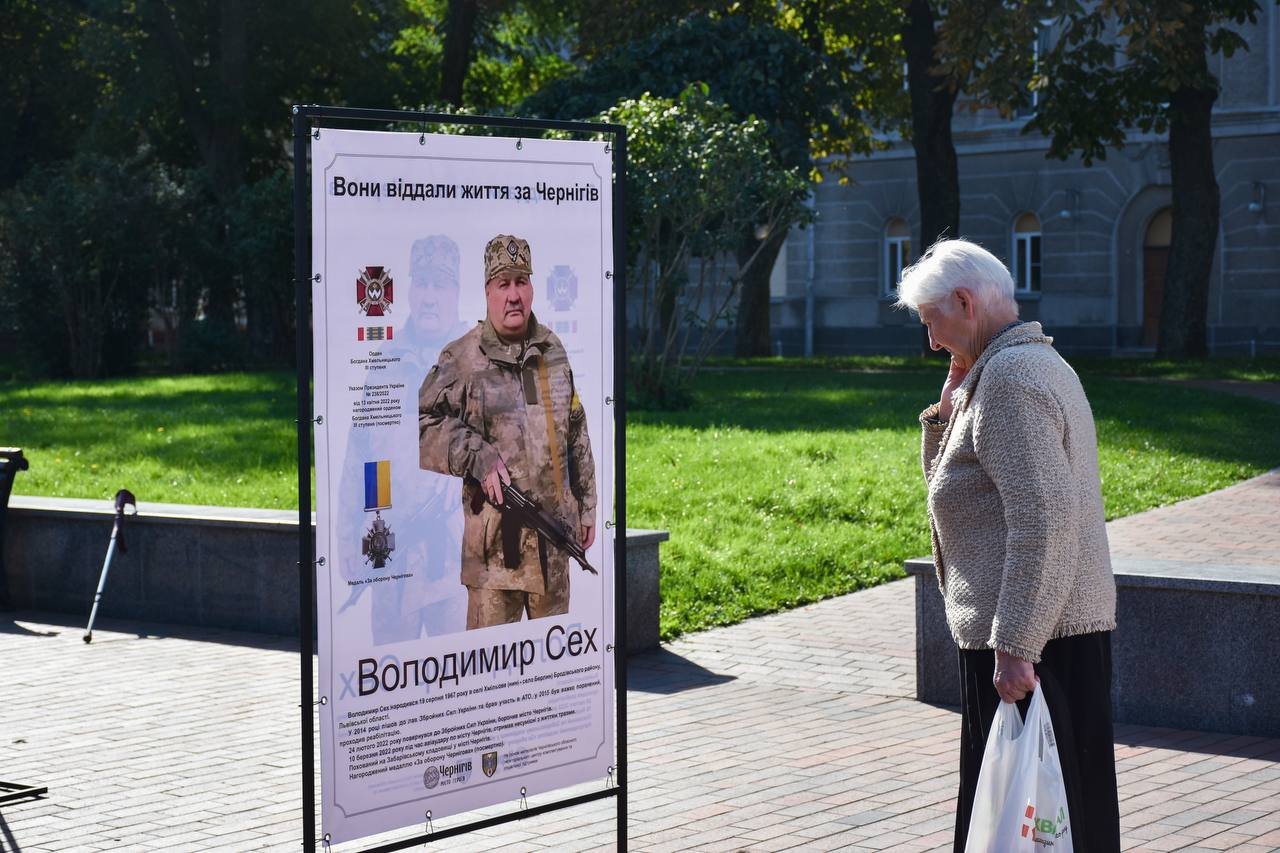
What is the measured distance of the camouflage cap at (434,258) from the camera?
4.32 m

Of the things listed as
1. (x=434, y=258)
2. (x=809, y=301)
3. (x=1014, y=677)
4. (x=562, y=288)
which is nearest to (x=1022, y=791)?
(x=1014, y=677)

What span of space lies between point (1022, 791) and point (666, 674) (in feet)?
13.9

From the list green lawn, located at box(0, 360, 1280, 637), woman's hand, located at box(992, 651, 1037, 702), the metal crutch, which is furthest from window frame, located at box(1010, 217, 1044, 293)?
woman's hand, located at box(992, 651, 1037, 702)

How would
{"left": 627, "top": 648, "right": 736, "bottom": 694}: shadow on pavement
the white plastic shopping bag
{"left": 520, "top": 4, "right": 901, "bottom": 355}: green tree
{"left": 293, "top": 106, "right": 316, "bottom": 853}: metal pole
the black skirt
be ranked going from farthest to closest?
{"left": 520, "top": 4, "right": 901, "bottom": 355}: green tree → {"left": 627, "top": 648, "right": 736, "bottom": 694}: shadow on pavement → {"left": 293, "top": 106, "right": 316, "bottom": 853}: metal pole → the black skirt → the white plastic shopping bag

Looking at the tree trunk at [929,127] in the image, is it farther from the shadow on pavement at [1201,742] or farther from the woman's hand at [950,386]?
the woman's hand at [950,386]

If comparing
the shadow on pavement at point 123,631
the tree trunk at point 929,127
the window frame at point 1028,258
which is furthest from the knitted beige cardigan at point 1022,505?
the window frame at point 1028,258

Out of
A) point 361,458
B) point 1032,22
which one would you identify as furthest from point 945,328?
point 1032,22

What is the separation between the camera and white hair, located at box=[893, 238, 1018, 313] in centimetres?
397

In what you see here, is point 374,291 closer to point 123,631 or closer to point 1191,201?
point 123,631

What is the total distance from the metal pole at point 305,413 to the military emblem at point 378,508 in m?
0.16

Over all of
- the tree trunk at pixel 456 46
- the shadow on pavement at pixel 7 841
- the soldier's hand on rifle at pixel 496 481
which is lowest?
the shadow on pavement at pixel 7 841

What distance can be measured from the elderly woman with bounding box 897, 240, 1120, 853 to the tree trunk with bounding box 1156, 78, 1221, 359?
24.9m

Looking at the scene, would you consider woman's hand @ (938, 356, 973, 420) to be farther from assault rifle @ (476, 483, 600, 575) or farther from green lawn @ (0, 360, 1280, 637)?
green lawn @ (0, 360, 1280, 637)

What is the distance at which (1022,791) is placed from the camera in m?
3.79
